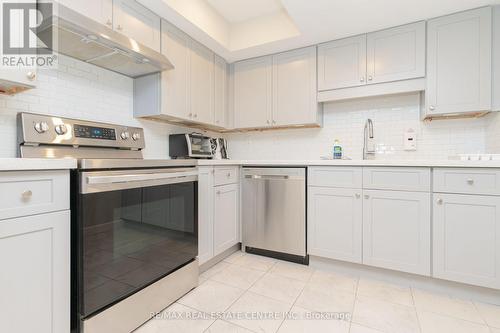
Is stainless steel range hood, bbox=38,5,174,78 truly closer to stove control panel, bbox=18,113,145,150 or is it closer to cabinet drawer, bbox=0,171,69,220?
stove control panel, bbox=18,113,145,150

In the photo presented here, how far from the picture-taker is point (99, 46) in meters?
1.60

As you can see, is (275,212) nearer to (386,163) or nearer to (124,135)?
(386,163)

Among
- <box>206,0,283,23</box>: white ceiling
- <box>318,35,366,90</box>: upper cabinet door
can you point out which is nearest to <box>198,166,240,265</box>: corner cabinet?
<box>318,35,366,90</box>: upper cabinet door

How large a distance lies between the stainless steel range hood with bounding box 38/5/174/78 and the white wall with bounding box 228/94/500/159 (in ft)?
5.31

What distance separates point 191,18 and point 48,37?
1.08 metres

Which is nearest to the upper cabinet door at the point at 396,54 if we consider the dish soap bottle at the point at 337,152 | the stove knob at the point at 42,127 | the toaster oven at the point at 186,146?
the dish soap bottle at the point at 337,152

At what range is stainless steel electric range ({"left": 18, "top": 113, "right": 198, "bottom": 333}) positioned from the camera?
120cm

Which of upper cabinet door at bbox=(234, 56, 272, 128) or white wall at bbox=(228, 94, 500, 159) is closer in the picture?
white wall at bbox=(228, 94, 500, 159)

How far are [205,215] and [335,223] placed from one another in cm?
113

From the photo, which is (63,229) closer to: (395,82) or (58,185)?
(58,185)

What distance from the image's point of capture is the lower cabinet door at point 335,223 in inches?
83.3

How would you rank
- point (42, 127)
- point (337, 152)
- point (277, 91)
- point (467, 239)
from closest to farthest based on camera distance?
point (42, 127), point (467, 239), point (337, 152), point (277, 91)

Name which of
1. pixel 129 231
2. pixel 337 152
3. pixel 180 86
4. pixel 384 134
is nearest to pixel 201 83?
pixel 180 86

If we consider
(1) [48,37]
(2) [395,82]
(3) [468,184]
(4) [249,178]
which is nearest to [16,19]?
(1) [48,37]
